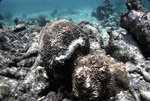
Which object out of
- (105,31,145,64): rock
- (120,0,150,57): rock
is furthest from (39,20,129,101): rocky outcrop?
(120,0,150,57): rock

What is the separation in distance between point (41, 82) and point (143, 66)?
324 centimetres

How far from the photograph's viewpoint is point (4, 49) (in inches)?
198

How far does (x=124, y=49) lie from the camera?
3895 mm

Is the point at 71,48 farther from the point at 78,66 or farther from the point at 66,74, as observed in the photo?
the point at 66,74

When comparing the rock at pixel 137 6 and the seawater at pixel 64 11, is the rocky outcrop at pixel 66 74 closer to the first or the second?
the rock at pixel 137 6

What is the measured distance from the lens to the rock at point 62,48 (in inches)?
91.9

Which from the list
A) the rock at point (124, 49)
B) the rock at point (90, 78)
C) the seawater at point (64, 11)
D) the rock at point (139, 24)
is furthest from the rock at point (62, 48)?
the seawater at point (64, 11)

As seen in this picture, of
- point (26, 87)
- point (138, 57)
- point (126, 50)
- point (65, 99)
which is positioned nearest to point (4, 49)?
point (26, 87)

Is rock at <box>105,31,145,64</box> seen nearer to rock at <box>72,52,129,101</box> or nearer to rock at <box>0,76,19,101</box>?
rock at <box>72,52,129,101</box>

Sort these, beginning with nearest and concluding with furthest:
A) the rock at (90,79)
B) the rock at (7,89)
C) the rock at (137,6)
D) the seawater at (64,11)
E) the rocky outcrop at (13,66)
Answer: the rock at (90,79)
the rock at (7,89)
the rocky outcrop at (13,66)
the rock at (137,6)
the seawater at (64,11)

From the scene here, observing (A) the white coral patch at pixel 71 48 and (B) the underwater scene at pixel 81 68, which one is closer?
(B) the underwater scene at pixel 81 68

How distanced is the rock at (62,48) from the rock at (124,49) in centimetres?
185

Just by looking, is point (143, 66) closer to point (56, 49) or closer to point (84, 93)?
point (84, 93)

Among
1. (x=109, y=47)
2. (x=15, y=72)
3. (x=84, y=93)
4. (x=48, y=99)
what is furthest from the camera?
(x=109, y=47)
